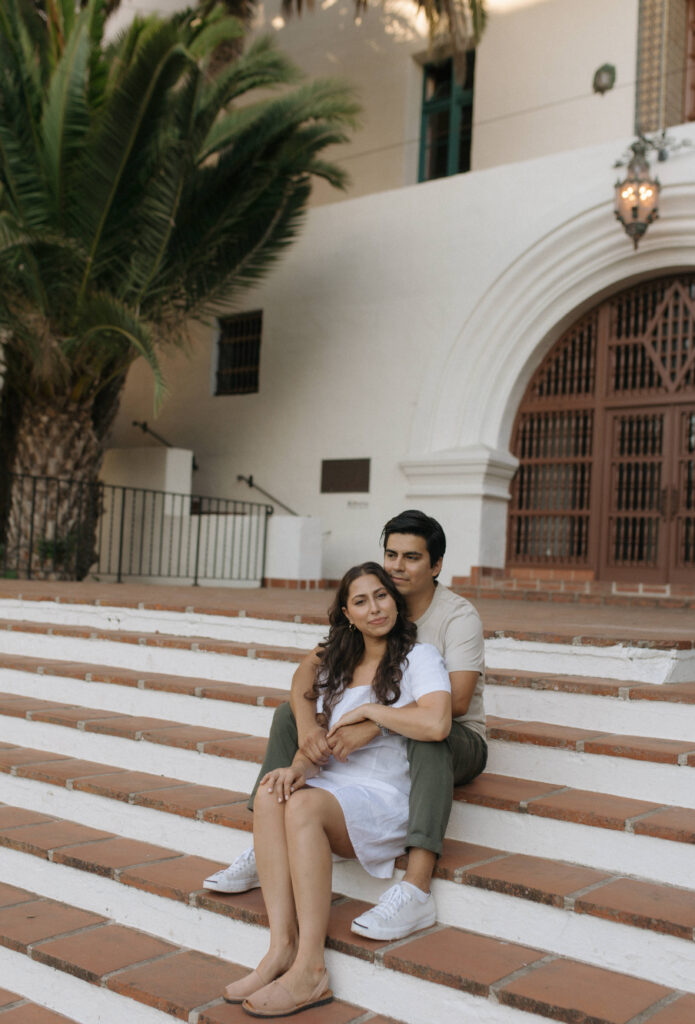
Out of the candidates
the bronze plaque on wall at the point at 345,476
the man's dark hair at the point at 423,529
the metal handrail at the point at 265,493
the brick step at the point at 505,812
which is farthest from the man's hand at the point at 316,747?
the metal handrail at the point at 265,493

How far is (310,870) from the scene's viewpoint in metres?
2.77

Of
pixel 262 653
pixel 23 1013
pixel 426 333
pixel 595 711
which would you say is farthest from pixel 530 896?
pixel 426 333

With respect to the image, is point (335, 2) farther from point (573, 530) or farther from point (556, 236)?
point (573, 530)

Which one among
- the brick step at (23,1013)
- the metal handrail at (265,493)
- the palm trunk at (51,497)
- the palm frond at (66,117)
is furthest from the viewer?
Result: the metal handrail at (265,493)

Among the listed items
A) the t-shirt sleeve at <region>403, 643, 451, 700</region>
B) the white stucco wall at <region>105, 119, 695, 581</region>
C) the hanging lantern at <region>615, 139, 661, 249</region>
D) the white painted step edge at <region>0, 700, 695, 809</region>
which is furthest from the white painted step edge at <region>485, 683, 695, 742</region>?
the hanging lantern at <region>615, 139, 661, 249</region>

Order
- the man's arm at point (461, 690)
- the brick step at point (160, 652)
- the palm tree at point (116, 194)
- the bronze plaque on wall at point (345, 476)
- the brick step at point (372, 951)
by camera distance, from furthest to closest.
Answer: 1. the bronze plaque on wall at point (345, 476)
2. the palm tree at point (116, 194)
3. the brick step at point (160, 652)
4. the man's arm at point (461, 690)
5. the brick step at point (372, 951)

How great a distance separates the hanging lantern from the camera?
9.30 m

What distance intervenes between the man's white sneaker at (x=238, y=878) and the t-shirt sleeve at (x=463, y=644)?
90cm

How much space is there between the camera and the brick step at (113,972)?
8.88 feet

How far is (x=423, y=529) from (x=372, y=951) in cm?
136

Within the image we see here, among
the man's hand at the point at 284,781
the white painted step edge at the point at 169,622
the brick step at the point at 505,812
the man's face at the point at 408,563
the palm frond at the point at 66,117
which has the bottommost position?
the brick step at the point at 505,812

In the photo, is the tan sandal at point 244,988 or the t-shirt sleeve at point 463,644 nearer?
the tan sandal at point 244,988

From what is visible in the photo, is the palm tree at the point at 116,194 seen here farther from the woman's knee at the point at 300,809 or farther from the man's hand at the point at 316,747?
the woman's knee at the point at 300,809

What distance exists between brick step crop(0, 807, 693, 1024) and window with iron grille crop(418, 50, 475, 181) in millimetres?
11776
